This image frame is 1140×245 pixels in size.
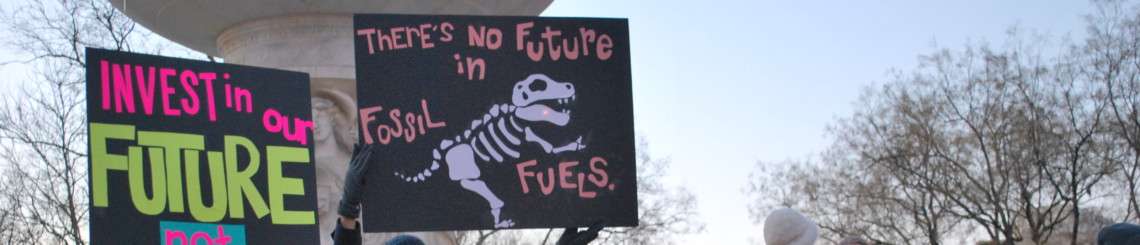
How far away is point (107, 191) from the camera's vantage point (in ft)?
20.5

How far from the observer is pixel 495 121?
5.86 m

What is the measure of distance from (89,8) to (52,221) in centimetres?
318

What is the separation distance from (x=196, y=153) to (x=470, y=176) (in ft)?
4.27

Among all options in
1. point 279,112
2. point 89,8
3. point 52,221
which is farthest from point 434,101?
point 52,221

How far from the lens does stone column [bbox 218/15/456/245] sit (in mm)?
11133

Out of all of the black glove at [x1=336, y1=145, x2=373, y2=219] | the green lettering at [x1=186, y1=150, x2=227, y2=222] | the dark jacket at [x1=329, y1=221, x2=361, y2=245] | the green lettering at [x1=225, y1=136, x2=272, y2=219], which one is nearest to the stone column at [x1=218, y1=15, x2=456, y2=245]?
the green lettering at [x1=225, y1=136, x2=272, y2=219]

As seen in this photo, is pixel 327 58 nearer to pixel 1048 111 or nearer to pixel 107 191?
pixel 107 191

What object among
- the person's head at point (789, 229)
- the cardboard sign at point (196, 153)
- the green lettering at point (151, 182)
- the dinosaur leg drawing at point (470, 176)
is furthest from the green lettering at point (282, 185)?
the person's head at point (789, 229)

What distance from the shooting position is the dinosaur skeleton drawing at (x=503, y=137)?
575 cm

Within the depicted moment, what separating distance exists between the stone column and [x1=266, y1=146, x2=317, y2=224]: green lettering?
4.12 metres

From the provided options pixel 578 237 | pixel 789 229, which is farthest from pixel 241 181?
pixel 789 229

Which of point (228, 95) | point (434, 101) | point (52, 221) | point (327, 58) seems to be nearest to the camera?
point (434, 101)

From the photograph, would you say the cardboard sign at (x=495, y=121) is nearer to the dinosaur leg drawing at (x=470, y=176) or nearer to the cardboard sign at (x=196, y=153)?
the dinosaur leg drawing at (x=470, y=176)

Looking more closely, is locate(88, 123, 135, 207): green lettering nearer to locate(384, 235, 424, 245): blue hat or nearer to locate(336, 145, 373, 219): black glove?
locate(336, 145, 373, 219): black glove
